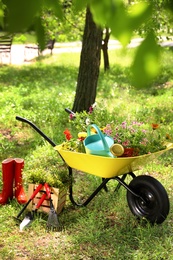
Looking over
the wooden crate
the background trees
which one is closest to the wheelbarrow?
the wooden crate

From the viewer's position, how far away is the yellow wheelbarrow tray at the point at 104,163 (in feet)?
10.0

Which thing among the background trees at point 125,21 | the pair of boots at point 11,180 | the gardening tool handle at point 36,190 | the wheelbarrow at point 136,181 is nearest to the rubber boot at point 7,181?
the pair of boots at point 11,180

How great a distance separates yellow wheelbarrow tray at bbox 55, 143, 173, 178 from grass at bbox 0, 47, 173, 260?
470 mm

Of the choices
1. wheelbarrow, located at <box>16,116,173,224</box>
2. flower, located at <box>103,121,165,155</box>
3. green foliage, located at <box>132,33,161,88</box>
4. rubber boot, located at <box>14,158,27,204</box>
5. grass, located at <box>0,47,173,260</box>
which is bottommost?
grass, located at <box>0,47,173,260</box>

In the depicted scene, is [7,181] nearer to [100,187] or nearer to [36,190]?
[36,190]

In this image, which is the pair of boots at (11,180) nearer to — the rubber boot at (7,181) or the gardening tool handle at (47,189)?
the rubber boot at (7,181)

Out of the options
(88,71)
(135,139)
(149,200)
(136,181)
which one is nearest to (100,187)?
(136,181)

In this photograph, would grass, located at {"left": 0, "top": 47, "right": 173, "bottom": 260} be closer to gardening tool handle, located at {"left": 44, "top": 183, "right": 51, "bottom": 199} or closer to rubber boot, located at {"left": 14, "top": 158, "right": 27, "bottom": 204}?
rubber boot, located at {"left": 14, "top": 158, "right": 27, "bottom": 204}

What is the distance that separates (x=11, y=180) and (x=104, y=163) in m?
1.20

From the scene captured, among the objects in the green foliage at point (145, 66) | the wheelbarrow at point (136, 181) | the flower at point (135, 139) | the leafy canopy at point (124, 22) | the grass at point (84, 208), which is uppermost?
the leafy canopy at point (124, 22)

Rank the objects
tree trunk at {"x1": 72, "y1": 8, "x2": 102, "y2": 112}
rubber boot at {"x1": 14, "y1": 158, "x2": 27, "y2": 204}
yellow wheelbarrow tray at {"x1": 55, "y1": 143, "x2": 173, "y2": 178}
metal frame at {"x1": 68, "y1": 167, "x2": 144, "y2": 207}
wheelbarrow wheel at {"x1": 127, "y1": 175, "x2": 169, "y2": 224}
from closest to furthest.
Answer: yellow wheelbarrow tray at {"x1": 55, "y1": 143, "x2": 173, "y2": 178} → wheelbarrow wheel at {"x1": 127, "y1": 175, "x2": 169, "y2": 224} → metal frame at {"x1": 68, "y1": 167, "x2": 144, "y2": 207} → rubber boot at {"x1": 14, "y1": 158, "x2": 27, "y2": 204} → tree trunk at {"x1": 72, "y1": 8, "x2": 102, "y2": 112}

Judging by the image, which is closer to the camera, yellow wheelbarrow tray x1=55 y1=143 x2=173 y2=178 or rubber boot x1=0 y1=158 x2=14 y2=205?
yellow wheelbarrow tray x1=55 y1=143 x2=173 y2=178

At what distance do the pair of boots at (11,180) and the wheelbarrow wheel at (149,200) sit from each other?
101 cm

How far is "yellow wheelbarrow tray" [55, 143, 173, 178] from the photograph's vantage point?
3.06 metres
